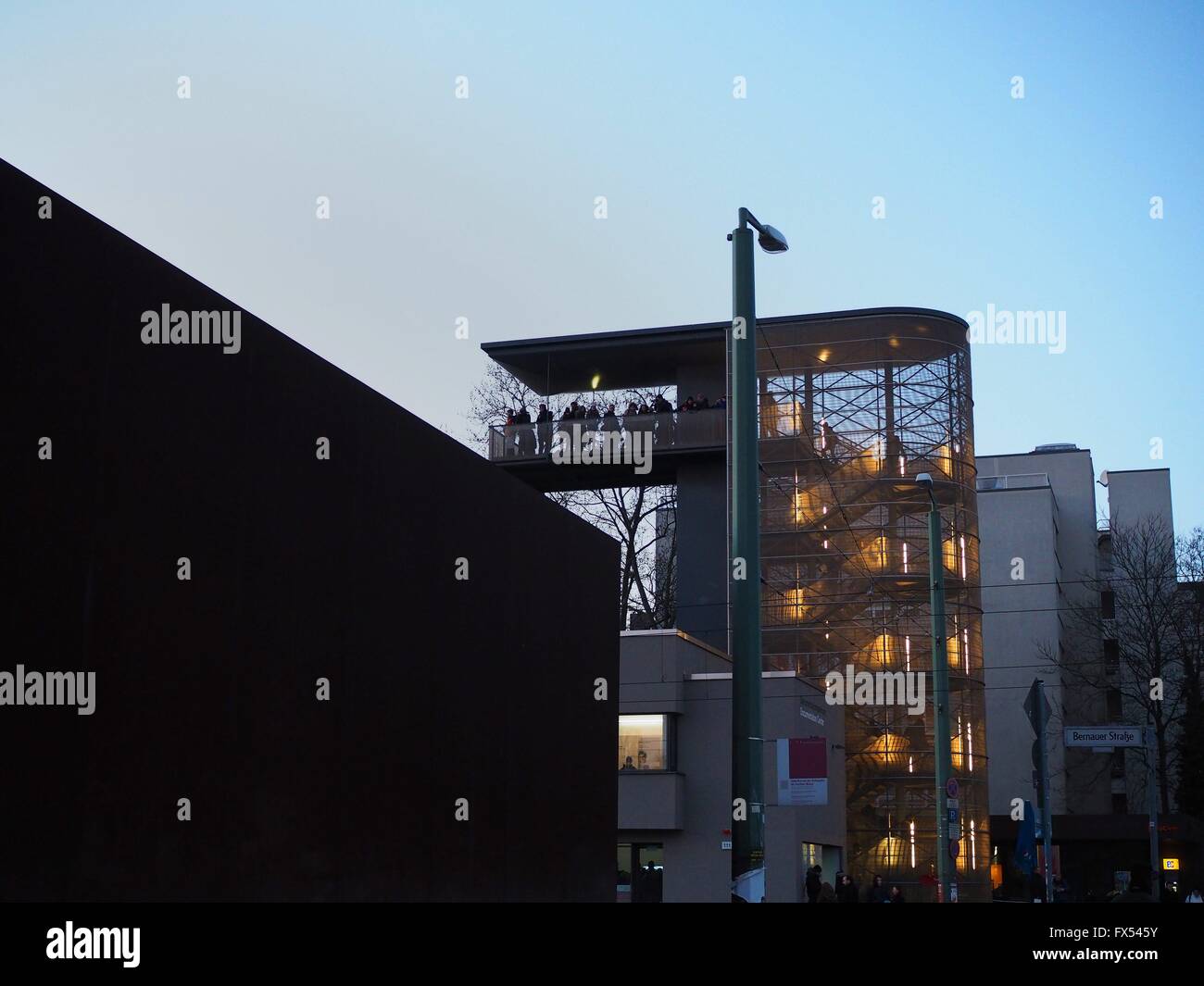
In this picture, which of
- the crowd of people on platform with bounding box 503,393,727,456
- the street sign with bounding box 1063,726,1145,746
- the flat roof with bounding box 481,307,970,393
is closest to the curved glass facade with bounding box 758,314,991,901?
the flat roof with bounding box 481,307,970,393

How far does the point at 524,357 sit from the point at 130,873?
36872 millimetres

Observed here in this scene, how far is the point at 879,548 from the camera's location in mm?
46969

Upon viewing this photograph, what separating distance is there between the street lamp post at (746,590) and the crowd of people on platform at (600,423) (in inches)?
911

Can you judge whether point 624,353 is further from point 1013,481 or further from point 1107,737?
point 1013,481

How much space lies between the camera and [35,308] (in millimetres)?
10227

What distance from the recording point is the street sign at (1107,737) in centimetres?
2505

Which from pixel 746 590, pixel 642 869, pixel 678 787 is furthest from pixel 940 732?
pixel 746 590

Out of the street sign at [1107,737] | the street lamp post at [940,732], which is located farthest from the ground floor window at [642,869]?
the street sign at [1107,737]

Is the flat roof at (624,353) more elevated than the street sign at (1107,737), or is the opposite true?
the flat roof at (624,353)

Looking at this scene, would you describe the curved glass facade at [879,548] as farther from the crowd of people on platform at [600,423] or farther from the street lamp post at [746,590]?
the street lamp post at [746,590]

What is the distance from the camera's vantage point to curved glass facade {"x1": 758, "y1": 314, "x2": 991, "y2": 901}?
147 feet

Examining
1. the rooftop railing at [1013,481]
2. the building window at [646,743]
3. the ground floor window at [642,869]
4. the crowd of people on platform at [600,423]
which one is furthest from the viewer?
the rooftop railing at [1013,481]
